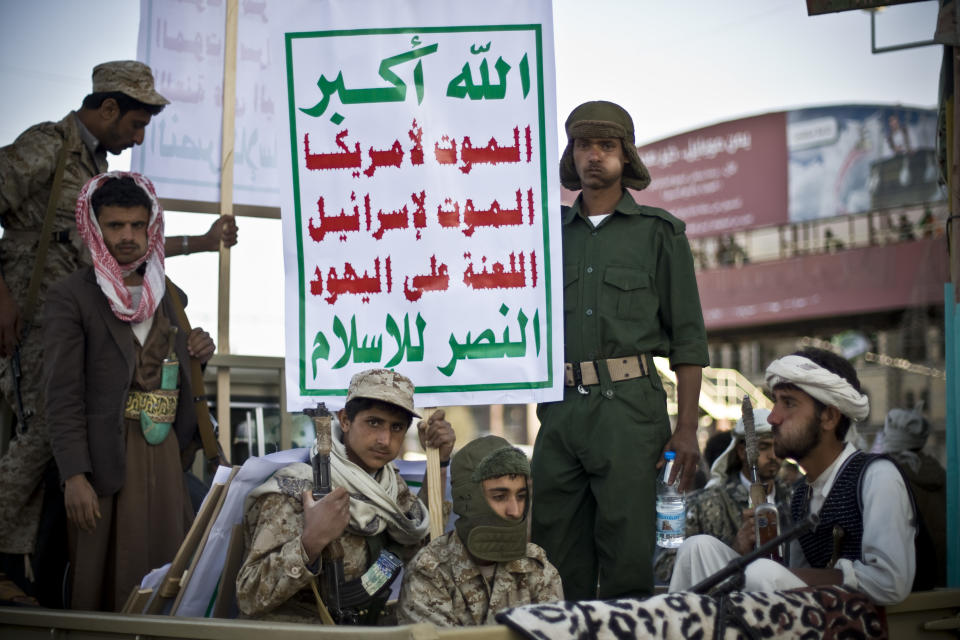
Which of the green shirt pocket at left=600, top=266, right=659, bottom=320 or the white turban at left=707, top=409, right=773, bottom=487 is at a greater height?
the green shirt pocket at left=600, top=266, right=659, bottom=320

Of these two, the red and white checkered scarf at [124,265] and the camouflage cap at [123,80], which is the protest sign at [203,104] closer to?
the camouflage cap at [123,80]

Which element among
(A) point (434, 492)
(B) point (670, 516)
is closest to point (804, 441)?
(A) point (434, 492)

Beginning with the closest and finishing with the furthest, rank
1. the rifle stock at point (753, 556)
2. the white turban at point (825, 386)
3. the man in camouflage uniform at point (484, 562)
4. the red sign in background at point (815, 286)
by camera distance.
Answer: the rifle stock at point (753, 556), the man in camouflage uniform at point (484, 562), the white turban at point (825, 386), the red sign in background at point (815, 286)

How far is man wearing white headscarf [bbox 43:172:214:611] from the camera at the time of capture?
4141 mm

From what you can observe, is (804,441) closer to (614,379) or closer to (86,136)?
(614,379)

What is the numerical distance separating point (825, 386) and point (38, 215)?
11.2 ft

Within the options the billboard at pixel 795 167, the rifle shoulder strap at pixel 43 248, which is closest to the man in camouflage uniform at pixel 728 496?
the rifle shoulder strap at pixel 43 248

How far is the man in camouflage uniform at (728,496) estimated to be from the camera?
19.6 ft

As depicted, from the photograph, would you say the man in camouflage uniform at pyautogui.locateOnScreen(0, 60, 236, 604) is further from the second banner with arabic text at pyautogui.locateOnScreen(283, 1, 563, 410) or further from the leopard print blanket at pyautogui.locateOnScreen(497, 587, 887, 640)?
the leopard print blanket at pyautogui.locateOnScreen(497, 587, 887, 640)

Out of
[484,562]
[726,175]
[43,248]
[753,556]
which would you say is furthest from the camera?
[726,175]

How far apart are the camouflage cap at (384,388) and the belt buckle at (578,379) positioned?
74 cm

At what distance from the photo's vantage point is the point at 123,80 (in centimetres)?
486

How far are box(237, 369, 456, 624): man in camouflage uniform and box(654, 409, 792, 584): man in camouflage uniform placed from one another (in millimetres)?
2470

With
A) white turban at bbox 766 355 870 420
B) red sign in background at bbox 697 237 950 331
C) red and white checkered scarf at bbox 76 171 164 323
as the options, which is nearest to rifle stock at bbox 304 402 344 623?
red and white checkered scarf at bbox 76 171 164 323
